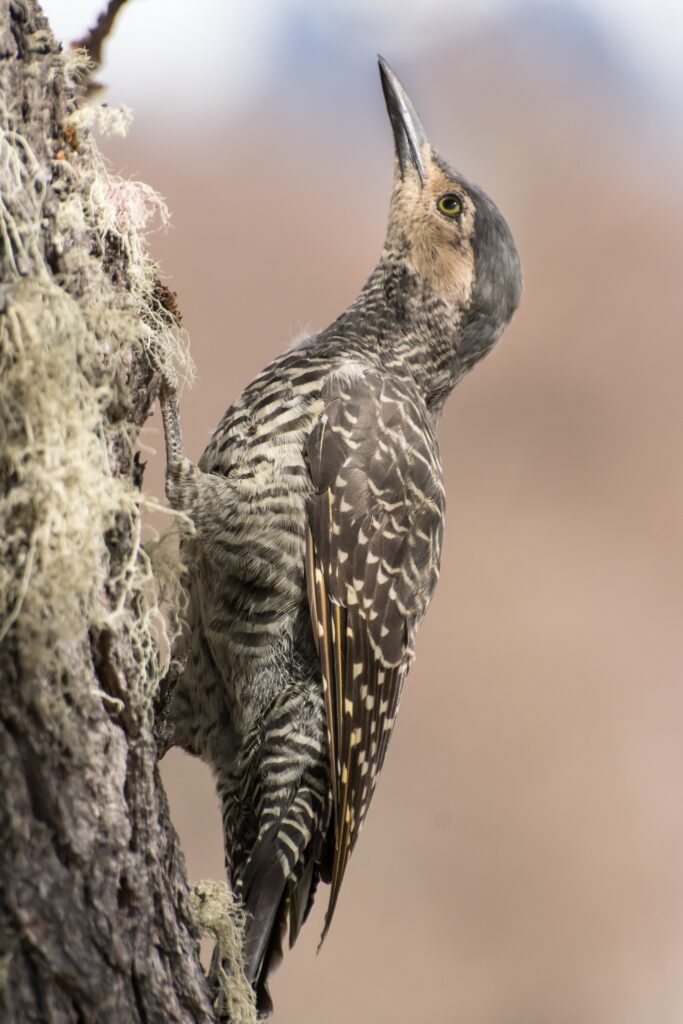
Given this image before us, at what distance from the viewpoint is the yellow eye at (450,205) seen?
2725 mm

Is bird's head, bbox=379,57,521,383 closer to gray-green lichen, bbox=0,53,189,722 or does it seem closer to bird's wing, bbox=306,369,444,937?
bird's wing, bbox=306,369,444,937

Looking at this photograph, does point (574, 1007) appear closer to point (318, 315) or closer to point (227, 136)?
point (318, 315)

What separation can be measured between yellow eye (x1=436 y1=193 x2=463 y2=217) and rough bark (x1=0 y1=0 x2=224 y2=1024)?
4.54ft

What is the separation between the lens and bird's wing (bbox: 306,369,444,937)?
84.1 inches

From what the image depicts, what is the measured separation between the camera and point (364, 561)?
221cm

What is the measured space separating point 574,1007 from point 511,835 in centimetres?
76

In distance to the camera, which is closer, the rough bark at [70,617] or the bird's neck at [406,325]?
the rough bark at [70,617]

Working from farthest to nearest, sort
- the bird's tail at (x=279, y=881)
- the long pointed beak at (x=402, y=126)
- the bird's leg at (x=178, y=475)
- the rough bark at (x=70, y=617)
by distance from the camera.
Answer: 1. the long pointed beak at (x=402, y=126)
2. the bird's leg at (x=178, y=475)
3. the bird's tail at (x=279, y=881)
4. the rough bark at (x=70, y=617)

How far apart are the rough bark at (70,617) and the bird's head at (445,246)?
1.31 meters

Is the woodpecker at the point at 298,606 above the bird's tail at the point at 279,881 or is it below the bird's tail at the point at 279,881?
above

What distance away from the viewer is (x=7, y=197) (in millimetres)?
1284

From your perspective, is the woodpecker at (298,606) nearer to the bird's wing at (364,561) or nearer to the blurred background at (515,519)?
the bird's wing at (364,561)

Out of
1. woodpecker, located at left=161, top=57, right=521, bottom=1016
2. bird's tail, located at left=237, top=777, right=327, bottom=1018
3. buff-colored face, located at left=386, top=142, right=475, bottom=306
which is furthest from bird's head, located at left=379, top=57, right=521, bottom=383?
bird's tail, located at left=237, top=777, right=327, bottom=1018

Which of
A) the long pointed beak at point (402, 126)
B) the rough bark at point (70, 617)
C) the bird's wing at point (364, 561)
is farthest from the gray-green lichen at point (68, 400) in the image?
the long pointed beak at point (402, 126)
